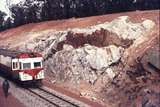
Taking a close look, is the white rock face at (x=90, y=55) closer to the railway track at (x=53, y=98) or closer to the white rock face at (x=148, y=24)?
the white rock face at (x=148, y=24)

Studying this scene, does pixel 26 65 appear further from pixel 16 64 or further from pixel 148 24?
pixel 148 24

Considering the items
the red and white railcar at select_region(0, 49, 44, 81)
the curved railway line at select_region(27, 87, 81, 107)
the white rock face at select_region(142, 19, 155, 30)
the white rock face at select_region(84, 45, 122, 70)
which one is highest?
the white rock face at select_region(142, 19, 155, 30)

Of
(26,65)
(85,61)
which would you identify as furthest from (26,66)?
(85,61)

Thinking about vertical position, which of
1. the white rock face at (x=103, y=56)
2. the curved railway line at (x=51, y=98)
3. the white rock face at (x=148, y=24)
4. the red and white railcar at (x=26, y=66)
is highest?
the white rock face at (x=148, y=24)

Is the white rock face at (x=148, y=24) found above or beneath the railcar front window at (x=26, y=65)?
above

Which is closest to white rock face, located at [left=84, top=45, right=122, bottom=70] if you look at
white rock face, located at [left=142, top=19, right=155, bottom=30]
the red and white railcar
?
white rock face, located at [left=142, top=19, right=155, bottom=30]

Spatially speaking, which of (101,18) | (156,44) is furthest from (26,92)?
(101,18)

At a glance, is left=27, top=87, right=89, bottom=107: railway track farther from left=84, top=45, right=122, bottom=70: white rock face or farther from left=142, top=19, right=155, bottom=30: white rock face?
left=142, top=19, right=155, bottom=30: white rock face

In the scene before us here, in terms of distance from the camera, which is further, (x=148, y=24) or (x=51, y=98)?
(x=148, y=24)

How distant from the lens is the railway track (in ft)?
111

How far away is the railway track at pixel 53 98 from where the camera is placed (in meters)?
33.8

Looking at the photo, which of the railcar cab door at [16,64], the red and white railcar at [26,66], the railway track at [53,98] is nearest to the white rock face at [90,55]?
the red and white railcar at [26,66]

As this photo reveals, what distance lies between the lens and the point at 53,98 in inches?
1446

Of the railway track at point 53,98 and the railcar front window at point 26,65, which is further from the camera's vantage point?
the railcar front window at point 26,65
